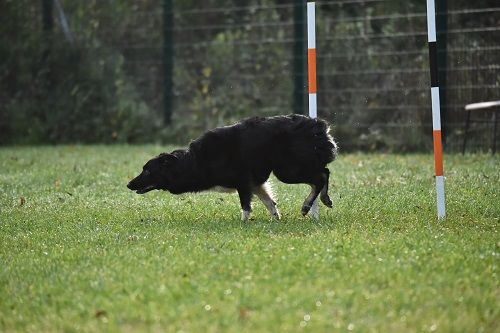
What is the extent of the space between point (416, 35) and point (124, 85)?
5.56 meters

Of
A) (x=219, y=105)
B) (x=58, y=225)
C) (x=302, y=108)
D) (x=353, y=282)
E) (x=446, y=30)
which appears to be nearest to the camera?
(x=353, y=282)

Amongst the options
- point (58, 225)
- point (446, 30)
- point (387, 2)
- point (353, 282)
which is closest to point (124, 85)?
point (387, 2)

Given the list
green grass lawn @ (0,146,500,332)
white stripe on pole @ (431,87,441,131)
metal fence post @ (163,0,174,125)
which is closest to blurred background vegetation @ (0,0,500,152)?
metal fence post @ (163,0,174,125)

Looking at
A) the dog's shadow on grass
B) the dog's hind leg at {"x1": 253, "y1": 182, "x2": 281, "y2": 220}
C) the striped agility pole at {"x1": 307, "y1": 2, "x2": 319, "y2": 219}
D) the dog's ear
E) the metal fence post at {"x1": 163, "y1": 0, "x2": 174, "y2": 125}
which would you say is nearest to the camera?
the dog's shadow on grass

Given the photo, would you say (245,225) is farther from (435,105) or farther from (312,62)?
(435,105)

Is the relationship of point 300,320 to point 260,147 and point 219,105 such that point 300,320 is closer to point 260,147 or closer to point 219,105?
point 260,147

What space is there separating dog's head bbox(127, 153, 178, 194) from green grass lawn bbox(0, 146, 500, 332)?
0.81 feet

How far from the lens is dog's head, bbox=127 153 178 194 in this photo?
7590 millimetres

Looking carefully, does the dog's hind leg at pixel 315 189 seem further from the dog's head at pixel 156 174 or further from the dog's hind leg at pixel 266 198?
the dog's head at pixel 156 174

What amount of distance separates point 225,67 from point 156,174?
7752 millimetres

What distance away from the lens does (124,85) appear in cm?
1608

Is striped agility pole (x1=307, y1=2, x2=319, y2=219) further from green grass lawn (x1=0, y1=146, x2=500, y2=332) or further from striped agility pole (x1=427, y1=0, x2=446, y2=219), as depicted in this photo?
striped agility pole (x1=427, y1=0, x2=446, y2=219)

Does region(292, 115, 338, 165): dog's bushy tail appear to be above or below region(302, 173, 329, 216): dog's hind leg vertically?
above

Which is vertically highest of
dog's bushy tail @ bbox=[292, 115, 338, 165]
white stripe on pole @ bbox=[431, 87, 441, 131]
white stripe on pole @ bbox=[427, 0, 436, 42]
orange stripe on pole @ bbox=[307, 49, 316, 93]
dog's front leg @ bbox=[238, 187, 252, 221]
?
white stripe on pole @ bbox=[427, 0, 436, 42]
